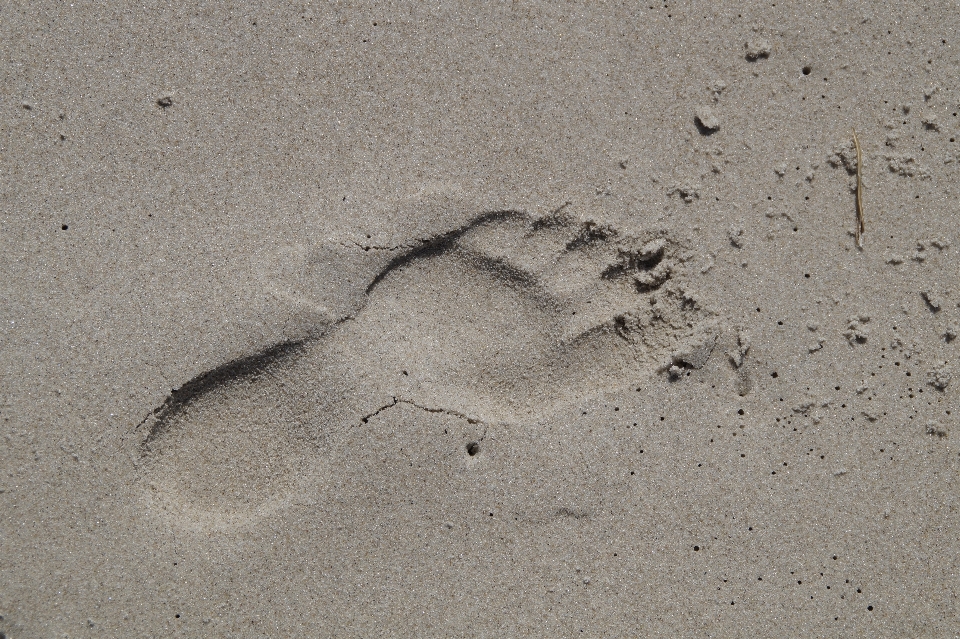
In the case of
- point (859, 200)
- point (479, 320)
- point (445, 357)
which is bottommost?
point (445, 357)

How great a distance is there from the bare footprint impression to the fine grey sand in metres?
0.01

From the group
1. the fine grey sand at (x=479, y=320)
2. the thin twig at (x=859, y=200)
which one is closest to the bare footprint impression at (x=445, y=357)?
the fine grey sand at (x=479, y=320)

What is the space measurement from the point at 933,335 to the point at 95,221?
2.74 metres

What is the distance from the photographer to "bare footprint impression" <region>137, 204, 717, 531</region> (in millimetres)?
2127

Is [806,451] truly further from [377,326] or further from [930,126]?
[377,326]

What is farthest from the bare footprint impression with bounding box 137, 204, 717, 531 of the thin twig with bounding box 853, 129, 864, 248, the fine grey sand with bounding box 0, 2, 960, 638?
the thin twig with bounding box 853, 129, 864, 248

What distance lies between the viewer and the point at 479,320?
2158 mm

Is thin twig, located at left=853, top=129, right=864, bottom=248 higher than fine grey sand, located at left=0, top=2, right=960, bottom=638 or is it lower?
higher

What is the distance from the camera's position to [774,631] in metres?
2.11

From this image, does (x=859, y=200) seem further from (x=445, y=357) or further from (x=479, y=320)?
(x=445, y=357)

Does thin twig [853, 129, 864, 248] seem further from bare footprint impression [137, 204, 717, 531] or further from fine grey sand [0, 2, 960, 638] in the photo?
bare footprint impression [137, 204, 717, 531]

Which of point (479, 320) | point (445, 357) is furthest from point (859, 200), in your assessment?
point (445, 357)

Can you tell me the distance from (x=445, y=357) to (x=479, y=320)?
0.16 m

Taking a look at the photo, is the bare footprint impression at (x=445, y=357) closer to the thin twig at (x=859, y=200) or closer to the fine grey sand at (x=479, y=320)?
the fine grey sand at (x=479, y=320)
